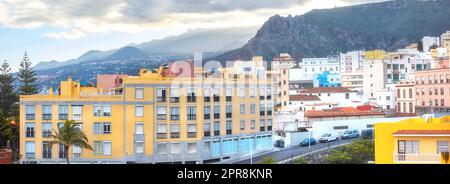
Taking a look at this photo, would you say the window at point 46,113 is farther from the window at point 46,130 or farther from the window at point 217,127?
the window at point 217,127

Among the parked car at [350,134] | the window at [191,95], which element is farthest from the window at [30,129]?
the parked car at [350,134]

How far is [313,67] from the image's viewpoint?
3.97 meters

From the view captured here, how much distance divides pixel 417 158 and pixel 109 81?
1973mm

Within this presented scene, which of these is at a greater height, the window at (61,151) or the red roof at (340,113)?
the red roof at (340,113)

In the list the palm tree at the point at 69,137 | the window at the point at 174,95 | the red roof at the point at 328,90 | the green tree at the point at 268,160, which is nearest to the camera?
the green tree at the point at 268,160

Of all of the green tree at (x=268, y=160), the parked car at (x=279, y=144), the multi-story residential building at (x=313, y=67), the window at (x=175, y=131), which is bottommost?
the green tree at (x=268, y=160)

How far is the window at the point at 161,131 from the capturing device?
3.86 m

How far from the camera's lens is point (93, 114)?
3.86 m

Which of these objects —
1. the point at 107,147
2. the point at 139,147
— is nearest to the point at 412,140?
the point at 139,147

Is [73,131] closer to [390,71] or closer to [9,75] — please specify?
[9,75]

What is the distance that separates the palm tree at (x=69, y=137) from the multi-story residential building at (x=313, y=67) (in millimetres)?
1375

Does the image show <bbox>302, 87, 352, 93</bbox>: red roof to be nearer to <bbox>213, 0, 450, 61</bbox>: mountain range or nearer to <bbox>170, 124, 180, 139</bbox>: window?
<bbox>213, 0, 450, 61</bbox>: mountain range

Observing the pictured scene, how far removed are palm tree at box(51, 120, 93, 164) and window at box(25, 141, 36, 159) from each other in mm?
135
